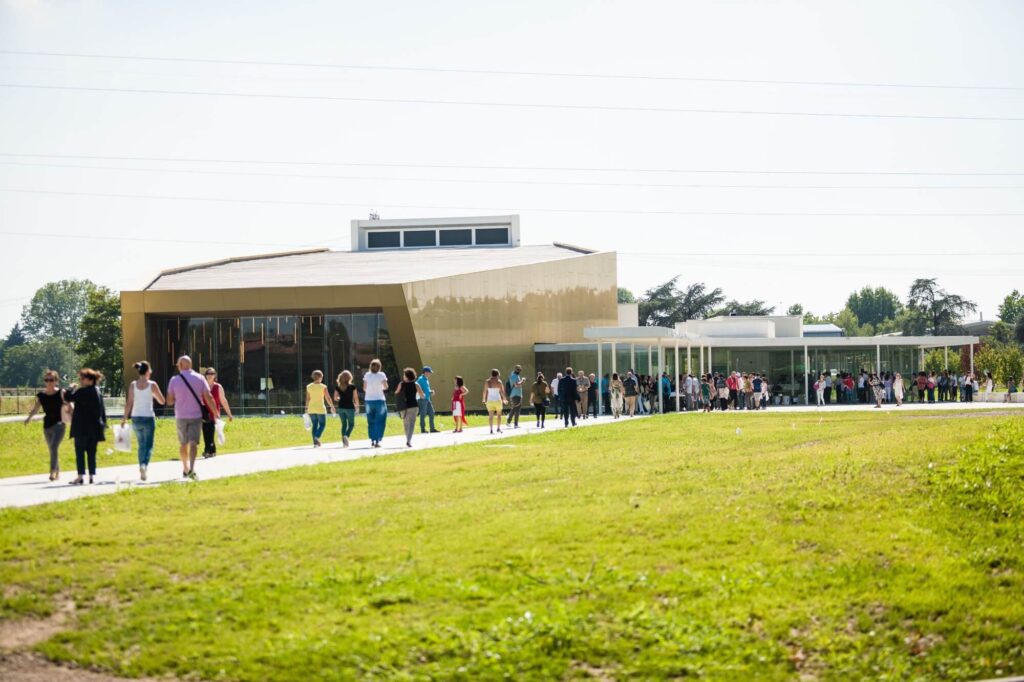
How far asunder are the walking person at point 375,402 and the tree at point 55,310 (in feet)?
476

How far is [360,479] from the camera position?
52.2 ft

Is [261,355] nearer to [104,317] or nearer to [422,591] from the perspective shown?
[104,317]

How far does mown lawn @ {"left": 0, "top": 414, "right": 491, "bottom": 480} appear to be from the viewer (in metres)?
20.3

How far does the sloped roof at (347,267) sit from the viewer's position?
145ft

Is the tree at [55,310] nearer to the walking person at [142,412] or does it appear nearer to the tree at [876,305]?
the tree at [876,305]

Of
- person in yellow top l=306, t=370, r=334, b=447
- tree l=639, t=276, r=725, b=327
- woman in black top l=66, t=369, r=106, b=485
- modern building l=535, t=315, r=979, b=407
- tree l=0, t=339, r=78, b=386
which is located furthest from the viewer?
tree l=0, t=339, r=78, b=386

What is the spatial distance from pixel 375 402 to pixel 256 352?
21896mm

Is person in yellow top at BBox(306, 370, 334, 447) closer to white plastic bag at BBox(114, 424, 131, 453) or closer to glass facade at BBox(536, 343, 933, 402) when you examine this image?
white plastic bag at BBox(114, 424, 131, 453)

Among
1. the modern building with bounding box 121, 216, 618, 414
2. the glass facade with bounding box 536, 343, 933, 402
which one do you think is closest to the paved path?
the modern building with bounding box 121, 216, 618, 414

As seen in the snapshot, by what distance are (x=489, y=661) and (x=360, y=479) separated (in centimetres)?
803

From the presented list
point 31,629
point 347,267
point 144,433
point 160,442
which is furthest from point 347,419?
point 347,267

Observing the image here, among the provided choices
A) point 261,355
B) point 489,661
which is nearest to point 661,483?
point 489,661

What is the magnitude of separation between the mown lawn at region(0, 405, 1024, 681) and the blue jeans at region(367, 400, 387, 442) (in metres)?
8.18

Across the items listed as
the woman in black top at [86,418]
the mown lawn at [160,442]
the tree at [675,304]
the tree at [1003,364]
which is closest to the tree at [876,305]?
the tree at [675,304]
